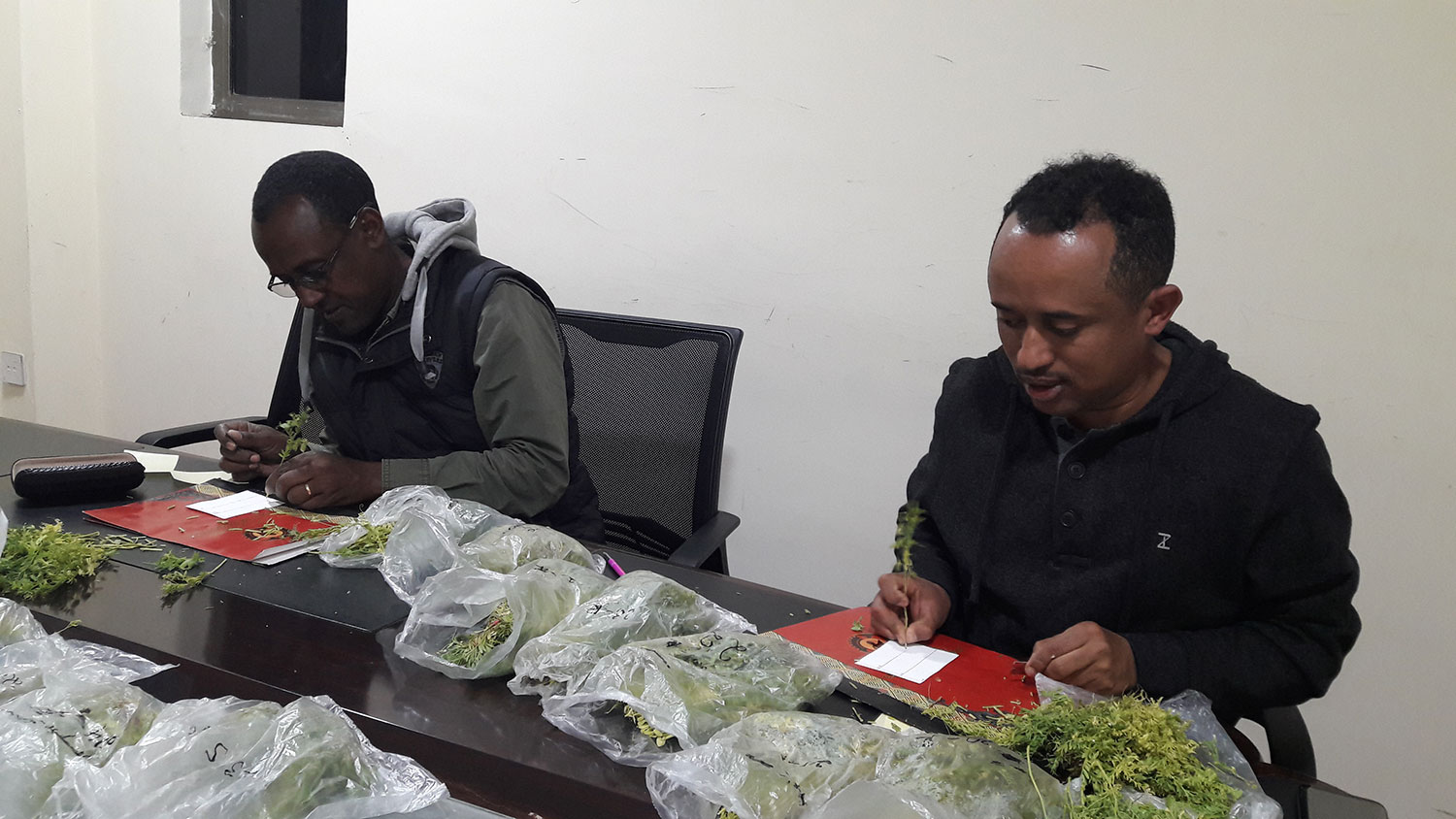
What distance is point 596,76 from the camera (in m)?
2.88

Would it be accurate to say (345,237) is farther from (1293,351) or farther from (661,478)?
(1293,351)

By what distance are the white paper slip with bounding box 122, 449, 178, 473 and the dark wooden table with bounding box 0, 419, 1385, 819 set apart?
1.91 feet

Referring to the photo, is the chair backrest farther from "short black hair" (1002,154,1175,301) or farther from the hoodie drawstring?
"short black hair" (1002,154,1175,301)

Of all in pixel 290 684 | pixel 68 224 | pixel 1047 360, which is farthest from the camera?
pixel 68 224

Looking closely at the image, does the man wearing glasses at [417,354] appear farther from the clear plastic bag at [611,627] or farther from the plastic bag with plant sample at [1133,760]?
the plastic bag with plant sample at [1133,760]

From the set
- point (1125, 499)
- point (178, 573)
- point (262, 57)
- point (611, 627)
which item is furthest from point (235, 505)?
point (262, 57)

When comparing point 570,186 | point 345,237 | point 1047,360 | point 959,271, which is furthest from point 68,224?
point 1047,360

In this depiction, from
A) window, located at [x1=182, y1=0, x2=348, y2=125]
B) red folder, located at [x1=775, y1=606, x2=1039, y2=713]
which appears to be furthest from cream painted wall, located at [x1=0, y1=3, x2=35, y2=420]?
red folder, located at [x1=775, y1=606, x2=1039, y2=713]

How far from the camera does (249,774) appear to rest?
2.88ft

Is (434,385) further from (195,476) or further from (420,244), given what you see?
(195,476)

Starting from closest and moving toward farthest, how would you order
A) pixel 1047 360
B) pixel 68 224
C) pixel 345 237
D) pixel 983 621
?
pixel 1047 360 < pixel 983 621 < pixel 345 237 < pixel 68 224

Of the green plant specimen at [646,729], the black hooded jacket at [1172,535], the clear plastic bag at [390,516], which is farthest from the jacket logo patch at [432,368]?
the green plant specimen at [646,729]

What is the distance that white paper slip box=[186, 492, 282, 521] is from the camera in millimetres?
1726

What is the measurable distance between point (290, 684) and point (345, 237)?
1.12 m
